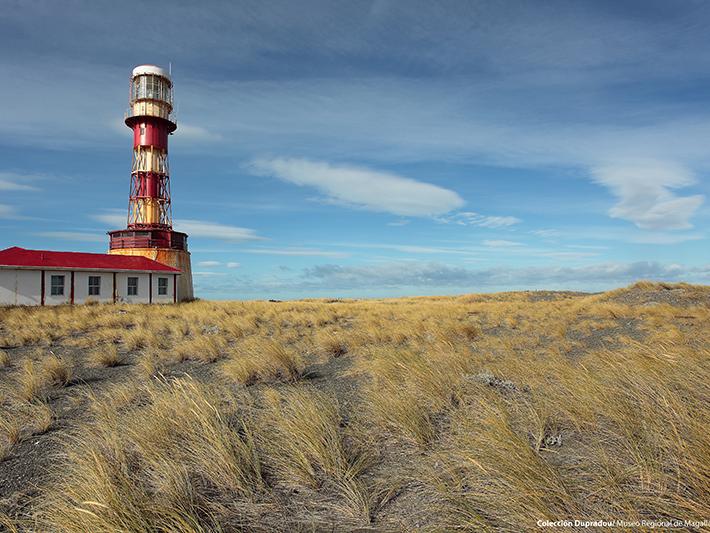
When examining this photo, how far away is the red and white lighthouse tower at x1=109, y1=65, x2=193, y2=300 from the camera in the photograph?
35250 millimetres

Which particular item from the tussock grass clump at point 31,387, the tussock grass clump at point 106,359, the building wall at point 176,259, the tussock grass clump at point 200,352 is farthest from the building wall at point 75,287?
the tussock grass clump at point 31,387

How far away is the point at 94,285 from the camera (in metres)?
30.0

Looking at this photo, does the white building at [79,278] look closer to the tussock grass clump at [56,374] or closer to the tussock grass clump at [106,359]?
the tussock grass clump at [106,359]

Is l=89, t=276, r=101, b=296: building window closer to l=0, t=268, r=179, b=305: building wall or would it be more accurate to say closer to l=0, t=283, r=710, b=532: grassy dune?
l=0, t=268, r=179, b=305: building wall

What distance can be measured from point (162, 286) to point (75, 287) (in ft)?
19.6

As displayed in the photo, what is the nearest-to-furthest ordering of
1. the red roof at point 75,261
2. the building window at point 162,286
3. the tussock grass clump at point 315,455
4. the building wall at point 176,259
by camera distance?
the tussock grass clump at point 315,455 < the red roof at point 75,261 < the building window at point 162,286 < the building wall at point 176,259

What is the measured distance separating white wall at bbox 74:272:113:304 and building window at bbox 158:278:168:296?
355 centimetres

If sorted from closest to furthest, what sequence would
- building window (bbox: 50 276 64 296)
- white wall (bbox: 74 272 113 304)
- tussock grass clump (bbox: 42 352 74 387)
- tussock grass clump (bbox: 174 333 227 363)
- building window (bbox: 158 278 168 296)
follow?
tussock grass clump (bbox: 42 352 74 387) < tussock grass clump (bbox: 174 333 227 363) < building window (bbox: 50 276 64 296) < white wall (bbox: 74 272 113 304) < building window (bbox: 158 278 168 296)

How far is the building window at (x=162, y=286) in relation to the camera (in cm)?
3362

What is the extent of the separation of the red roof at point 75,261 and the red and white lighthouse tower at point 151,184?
6.57 ft

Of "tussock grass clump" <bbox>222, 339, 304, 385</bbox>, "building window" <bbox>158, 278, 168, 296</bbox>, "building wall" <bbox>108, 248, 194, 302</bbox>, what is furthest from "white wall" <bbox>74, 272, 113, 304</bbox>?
"tussock grass clump" <bbox>222, 339, 304, 385</bbox>

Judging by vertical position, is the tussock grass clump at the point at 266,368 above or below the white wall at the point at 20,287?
below

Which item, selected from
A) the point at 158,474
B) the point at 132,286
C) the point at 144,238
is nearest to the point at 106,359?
the point at 158,474

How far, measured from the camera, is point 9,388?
8.00 m
